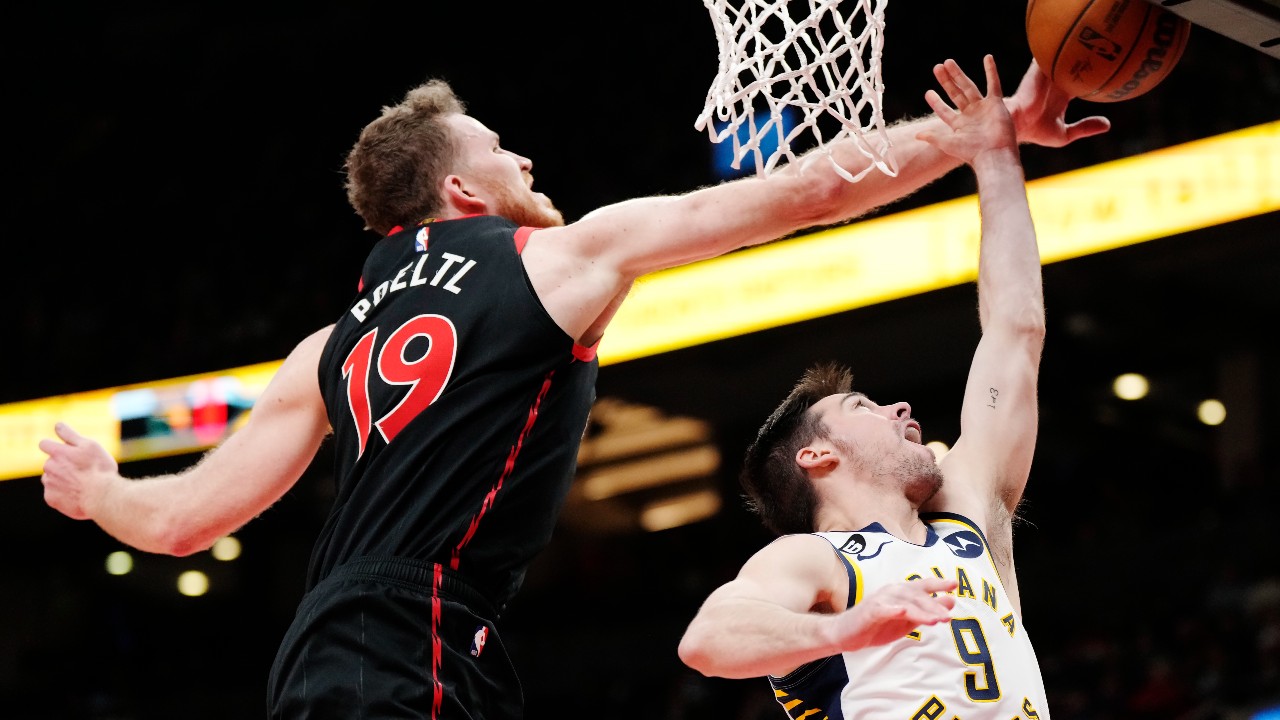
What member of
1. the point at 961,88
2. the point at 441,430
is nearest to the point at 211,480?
the point at 441,430

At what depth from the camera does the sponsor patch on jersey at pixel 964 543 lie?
3.09 m

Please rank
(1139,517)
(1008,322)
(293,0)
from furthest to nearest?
(293,0) < (1139,517) < (1008,322)

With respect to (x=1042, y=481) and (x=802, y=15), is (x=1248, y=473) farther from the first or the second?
(x=802, y=15)

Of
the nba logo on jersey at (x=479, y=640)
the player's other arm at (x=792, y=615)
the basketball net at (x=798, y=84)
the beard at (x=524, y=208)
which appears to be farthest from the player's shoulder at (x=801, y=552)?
the beard at (x=524, y=208)

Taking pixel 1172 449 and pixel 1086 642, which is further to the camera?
pixel 1172 449

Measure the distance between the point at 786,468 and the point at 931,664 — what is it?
0.68 meters

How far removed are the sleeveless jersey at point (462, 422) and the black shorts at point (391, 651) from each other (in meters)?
0.05

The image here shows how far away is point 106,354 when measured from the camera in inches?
521

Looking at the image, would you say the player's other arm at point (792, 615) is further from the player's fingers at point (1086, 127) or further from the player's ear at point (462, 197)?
the player's fingers at point (1086, 127)

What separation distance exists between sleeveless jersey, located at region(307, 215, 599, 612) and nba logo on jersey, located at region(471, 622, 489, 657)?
72 mm

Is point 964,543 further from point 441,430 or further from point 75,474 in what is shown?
point 75,474

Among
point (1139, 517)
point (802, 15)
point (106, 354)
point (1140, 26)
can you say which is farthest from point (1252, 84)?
point (106, 354)

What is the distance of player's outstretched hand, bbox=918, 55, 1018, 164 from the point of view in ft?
11.0

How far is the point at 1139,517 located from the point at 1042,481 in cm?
134
